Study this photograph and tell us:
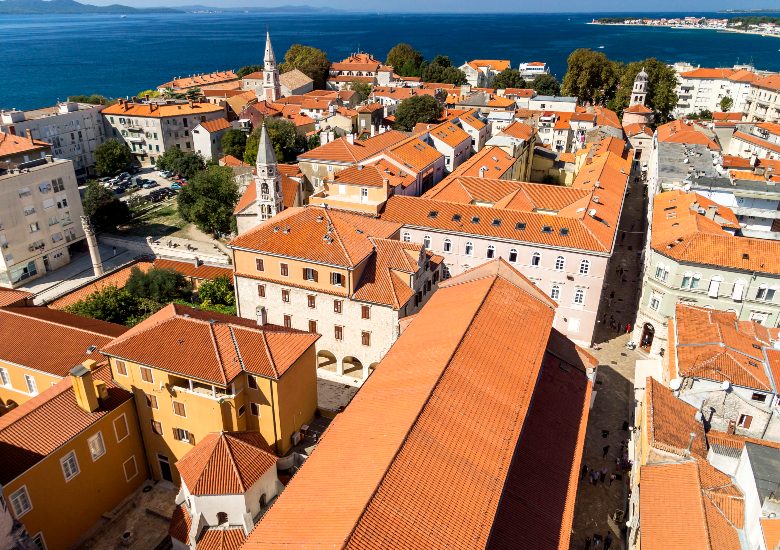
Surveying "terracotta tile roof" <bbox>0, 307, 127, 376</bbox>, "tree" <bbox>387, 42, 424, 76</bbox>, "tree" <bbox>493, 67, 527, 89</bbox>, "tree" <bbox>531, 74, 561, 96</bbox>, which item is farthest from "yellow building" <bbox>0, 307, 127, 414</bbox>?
"tree" <bbox>387, 42, 424, 76</bbox>

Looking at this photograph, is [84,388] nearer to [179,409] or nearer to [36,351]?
[179,409]

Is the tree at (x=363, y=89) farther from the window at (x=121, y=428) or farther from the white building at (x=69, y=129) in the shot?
the window at (x=121, y=428)

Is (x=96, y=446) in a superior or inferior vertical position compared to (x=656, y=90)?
inferior

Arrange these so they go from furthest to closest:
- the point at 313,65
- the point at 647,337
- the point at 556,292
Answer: the point at 313,65
the point at 556,292
the point at 647,337

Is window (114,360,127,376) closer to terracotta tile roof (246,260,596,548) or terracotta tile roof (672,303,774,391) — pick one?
terracotta tile roof (246,260,596,548)

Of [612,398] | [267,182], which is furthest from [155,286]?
[612,398]

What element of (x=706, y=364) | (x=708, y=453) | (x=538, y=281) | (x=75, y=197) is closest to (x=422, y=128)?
(x=538, y=281)

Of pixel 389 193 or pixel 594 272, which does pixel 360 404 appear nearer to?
pixel 594 272
